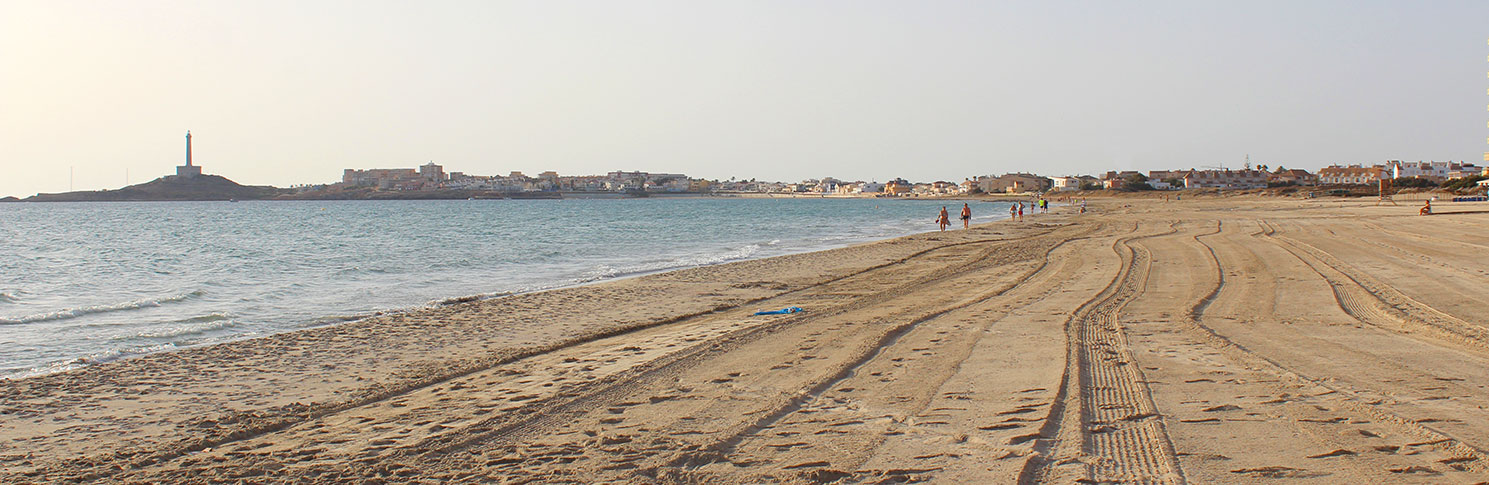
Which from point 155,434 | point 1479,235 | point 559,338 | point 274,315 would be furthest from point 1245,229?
point 155,434

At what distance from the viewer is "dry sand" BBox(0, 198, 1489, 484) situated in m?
4.21

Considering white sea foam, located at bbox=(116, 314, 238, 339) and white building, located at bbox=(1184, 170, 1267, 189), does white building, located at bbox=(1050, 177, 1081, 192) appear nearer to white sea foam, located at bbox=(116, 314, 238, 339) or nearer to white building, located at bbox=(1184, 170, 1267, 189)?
white building, located at bbox=(1184, 170, 1267, 189)

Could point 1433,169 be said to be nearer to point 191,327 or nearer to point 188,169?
point 191,327

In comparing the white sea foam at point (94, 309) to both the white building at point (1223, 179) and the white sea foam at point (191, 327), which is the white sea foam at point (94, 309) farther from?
the white building at point (1223, 179)

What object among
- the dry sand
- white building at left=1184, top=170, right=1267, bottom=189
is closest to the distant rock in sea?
white building at left=1184, top=170, right=1267, bottom=189

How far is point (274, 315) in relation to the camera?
1284 centimetres

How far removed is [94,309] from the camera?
1352 centimetres

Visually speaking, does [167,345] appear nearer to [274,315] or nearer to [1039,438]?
[274,315]

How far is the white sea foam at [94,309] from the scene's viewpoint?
12398 mm

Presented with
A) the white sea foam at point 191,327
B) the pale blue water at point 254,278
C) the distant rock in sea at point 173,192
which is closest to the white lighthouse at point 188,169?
the distant rock in sea at point 173,192

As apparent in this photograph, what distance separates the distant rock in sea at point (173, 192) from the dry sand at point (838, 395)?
174654 mm

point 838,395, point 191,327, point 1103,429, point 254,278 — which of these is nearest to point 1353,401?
point 1103,429

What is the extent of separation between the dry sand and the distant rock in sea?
17465 centimetres

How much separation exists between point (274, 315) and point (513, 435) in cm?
954
